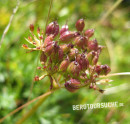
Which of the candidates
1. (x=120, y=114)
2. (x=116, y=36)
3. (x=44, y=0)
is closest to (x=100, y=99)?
(x=120, y=114)

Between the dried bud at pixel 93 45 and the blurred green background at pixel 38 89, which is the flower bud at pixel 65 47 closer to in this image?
the dried bud at pixel 93 45

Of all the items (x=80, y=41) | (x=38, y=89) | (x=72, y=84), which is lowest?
(x=38, y=89)

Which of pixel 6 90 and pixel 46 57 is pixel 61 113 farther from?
pixel 46 57

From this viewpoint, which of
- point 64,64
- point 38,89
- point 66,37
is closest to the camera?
point 64,64

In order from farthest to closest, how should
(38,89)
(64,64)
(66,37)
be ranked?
(38,89) → (66,37) → (64,64)

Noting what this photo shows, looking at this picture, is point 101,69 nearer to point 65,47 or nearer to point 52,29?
point 65,47

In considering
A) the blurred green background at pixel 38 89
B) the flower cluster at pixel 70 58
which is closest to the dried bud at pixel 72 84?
the flower cluster at pixel 70 58

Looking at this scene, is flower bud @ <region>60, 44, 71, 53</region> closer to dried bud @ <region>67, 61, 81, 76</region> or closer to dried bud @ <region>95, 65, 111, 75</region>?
dried bud @ <region>67, 61, 81, 76</region>

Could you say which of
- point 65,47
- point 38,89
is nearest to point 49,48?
point 65,47
